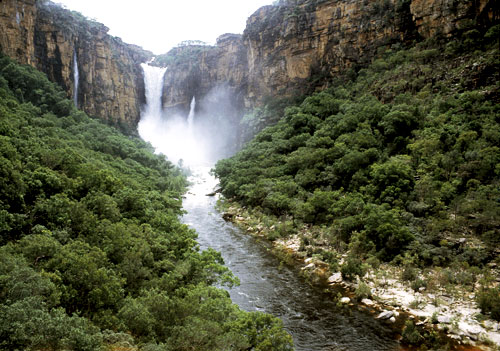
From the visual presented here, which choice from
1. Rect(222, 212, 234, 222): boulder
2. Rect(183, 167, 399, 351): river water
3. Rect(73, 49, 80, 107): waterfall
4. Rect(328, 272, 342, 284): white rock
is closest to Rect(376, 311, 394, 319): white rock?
Rect(183, 167, 399, 351): river water

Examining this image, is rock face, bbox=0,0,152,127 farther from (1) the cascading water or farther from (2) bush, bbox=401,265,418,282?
(2) bush, bbox=401,265,418,282

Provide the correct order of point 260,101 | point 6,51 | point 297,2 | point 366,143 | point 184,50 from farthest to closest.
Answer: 1. point 184,50
2. point 260,101
3. point 297,2
4. point 6,51
5. point 366,143

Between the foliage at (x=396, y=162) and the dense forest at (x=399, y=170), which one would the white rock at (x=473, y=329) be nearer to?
the dense forest at (x=399, y=170)

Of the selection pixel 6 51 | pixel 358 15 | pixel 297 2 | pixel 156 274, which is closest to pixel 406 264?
pixel 156 274

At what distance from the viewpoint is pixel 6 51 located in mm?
38344

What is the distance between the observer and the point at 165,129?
78.0m

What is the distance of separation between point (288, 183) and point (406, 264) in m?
14.3

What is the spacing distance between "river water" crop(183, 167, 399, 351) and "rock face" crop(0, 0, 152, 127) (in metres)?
36.6

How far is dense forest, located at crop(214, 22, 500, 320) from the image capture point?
1794 centimetres

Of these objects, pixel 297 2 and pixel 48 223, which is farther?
pixel 297 2

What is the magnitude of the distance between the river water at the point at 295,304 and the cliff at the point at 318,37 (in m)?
33.4

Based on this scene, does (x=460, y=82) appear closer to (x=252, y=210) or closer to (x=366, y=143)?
(x=366, y=143)

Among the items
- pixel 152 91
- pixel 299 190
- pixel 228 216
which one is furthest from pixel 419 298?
pixel 152 91

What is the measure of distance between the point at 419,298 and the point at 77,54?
5833cm
